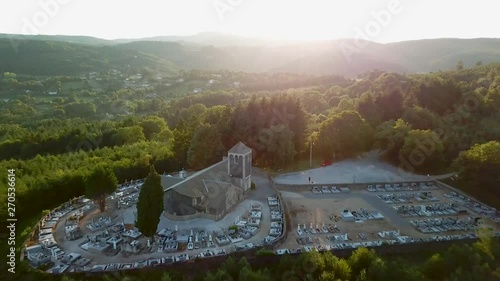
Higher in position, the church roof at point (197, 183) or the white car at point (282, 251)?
the church roof at point (197, 183)

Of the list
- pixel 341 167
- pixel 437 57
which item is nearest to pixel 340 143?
pixel 341 167

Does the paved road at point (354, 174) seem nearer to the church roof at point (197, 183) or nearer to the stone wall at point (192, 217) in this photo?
the church roof at point (197, 183)

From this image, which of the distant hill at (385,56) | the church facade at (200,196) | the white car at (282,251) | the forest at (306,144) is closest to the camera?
the forest at (306,144)

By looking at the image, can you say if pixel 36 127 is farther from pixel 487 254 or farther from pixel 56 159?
pixel 487 254

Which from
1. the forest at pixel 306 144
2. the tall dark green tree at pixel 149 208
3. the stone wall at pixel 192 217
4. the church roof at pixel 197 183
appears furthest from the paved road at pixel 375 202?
the tall dark green tree at pixel 149 208

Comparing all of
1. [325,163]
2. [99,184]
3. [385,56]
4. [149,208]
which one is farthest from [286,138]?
[385,56]

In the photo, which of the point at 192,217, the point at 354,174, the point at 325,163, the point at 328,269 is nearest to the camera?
the point at 328,269

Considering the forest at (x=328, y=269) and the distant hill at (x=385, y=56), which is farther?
the distant hill at (x=385, y=56)

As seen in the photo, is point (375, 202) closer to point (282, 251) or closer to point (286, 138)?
point (286, 138)

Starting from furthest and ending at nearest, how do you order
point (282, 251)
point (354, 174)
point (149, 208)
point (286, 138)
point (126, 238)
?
point (354, 174) → point (286, 138) → point (126, 238) → point (282, 251) → point (149, 208)
